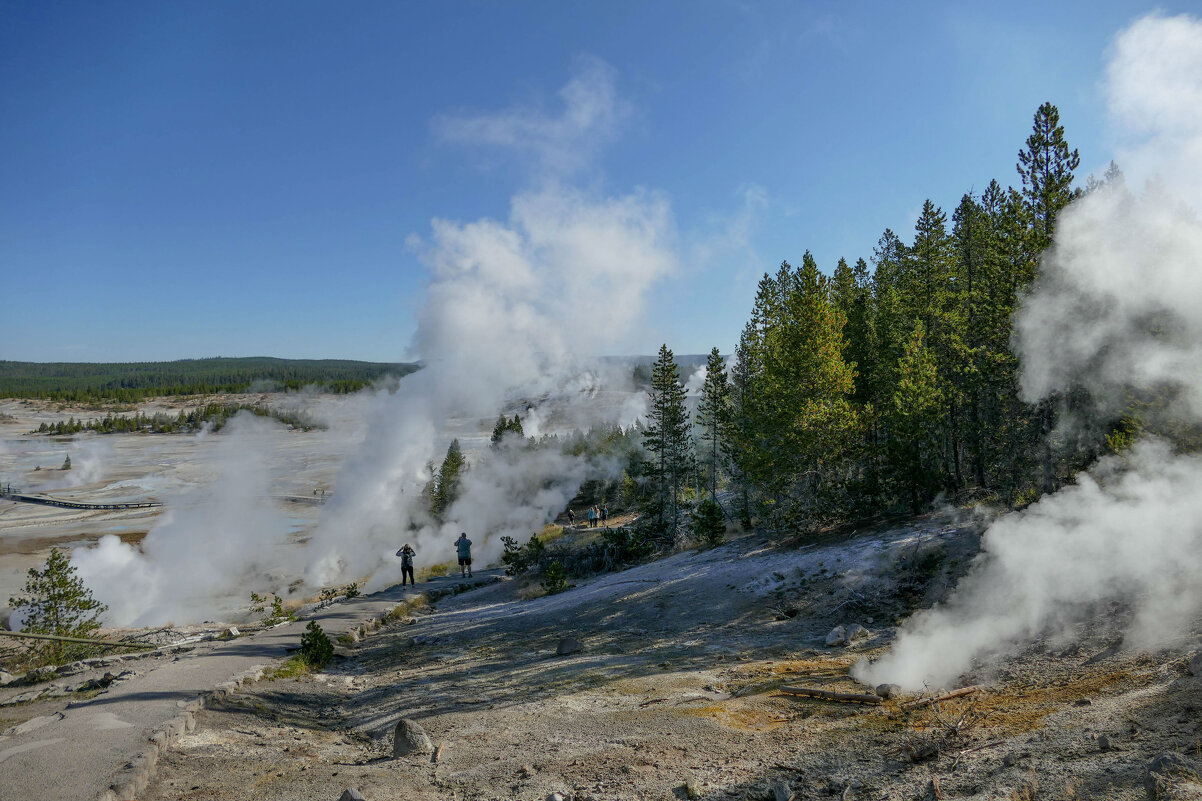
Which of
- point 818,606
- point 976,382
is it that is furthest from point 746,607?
point 976,382

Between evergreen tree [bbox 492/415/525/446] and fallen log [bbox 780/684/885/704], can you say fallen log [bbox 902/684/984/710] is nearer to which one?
fallen log [bbox 780/684/885/704]

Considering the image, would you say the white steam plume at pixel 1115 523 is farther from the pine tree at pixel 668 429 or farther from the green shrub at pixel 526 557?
the pine tree at pixel 668 429

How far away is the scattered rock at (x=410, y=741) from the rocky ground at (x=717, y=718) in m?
0.04

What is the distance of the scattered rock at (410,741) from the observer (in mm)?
6730

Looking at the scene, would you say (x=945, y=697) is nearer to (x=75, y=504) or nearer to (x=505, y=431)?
(x=505, y=431)

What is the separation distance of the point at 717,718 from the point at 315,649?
842 centimetres

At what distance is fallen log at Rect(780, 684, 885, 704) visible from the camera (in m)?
6.68

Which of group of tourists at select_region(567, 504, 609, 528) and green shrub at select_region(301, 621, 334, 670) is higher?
green shrub at select_region(301, 621, 334, 670)

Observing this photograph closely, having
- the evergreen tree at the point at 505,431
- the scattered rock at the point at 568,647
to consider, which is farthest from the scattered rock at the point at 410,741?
the evergreen tree at the point at 505,431

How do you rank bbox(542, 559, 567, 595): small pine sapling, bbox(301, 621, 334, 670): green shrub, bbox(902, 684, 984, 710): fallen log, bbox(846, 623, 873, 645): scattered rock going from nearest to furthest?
bbox(902, 684, 984, 710): fallen log < bbox(846, 623, 873, 645): scattered rock < bbox(301, 621, 334, 670): green shrub < bbox(542, 559, 567, 595): small pine sapling

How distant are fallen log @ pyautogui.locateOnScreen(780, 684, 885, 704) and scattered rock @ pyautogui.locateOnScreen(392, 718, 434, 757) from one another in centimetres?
425

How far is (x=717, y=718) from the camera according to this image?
22.5ft

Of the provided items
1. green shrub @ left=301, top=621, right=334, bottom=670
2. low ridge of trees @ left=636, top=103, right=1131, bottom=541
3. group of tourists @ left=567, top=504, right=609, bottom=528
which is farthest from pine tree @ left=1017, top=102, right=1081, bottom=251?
group of tourists @ left=567, top=504, right=609, bottom=528

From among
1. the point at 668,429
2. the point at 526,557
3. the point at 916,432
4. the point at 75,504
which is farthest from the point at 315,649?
the point at 75,504
